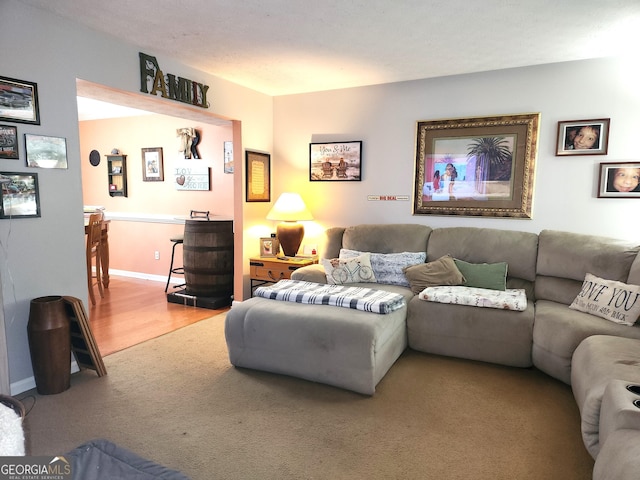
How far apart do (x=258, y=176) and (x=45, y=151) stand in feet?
7.03

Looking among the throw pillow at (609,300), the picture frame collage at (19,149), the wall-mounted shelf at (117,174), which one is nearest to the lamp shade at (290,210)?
the picture frame collage at (19,149)

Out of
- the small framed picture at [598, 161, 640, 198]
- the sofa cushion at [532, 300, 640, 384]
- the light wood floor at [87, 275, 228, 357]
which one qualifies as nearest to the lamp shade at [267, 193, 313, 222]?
the light wood floor at [87, 275, 228, 357]

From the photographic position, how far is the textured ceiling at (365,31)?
2332 mm

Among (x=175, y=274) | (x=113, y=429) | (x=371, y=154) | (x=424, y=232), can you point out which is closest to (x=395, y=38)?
(x=371, y=154)

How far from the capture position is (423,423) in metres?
2.14

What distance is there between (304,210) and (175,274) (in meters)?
2.27

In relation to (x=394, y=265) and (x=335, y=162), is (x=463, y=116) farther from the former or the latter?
(x=394, y=265)

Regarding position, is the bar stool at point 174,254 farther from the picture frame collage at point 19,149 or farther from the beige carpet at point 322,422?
the picture frame collage at point 19,149

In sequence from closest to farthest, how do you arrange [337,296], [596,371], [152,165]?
[596,371]
[337,296]
[152,165]

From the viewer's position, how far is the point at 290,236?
4164 millimetres

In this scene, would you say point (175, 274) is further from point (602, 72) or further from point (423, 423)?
point (602, 72)

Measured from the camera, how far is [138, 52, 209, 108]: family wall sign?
3.05 metres

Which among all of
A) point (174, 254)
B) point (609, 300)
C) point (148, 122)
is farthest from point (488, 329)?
point (148, 122)

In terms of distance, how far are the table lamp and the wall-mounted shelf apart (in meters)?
2.74
